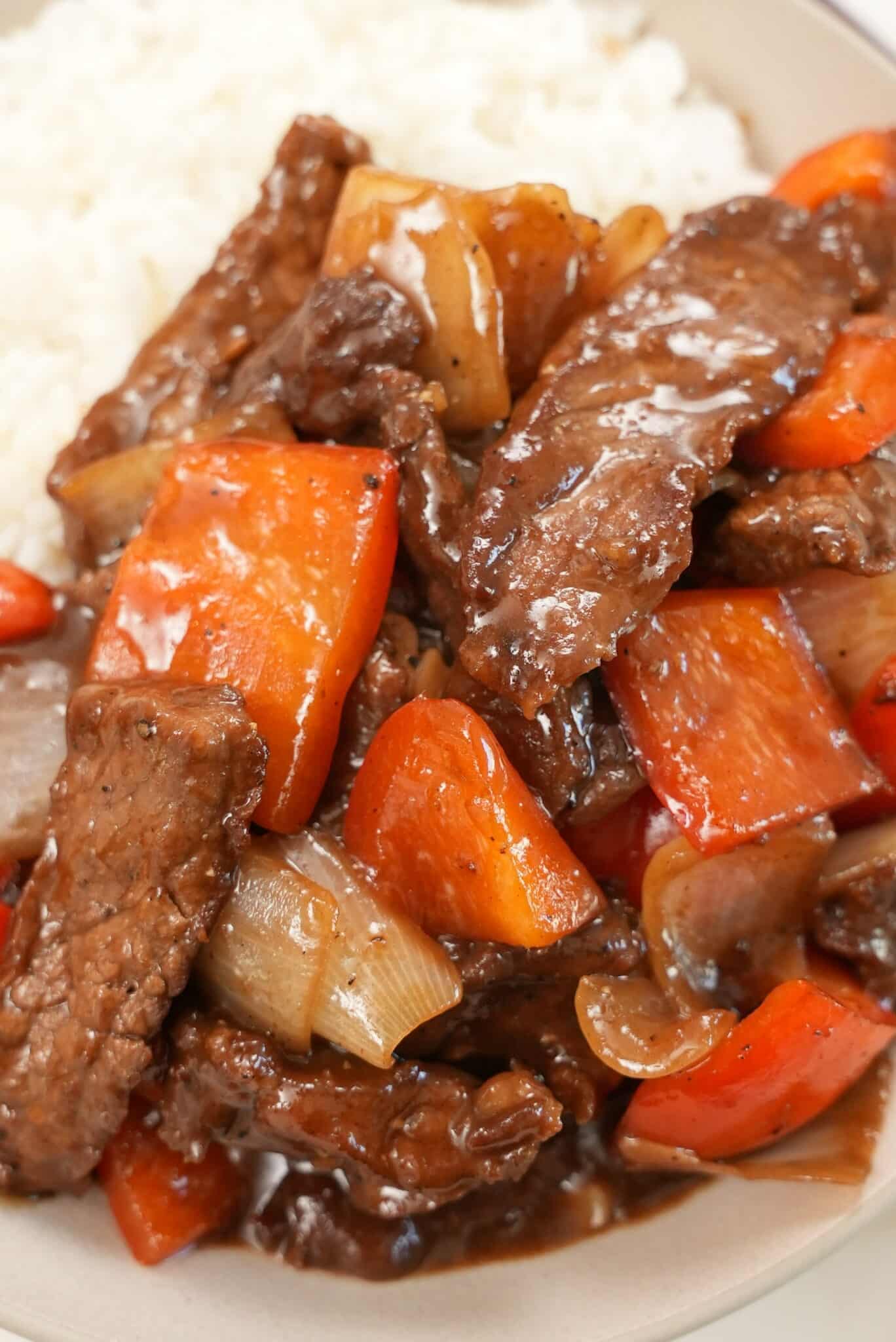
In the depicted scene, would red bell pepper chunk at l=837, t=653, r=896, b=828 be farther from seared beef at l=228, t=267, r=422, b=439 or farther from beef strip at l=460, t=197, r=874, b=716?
seared beef at l=228, t=267, r=422, b=439

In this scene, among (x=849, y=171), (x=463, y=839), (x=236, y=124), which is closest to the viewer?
(x=463, y=839)

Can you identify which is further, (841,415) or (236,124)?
(236,124)

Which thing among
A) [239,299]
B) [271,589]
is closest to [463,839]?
[271,589]

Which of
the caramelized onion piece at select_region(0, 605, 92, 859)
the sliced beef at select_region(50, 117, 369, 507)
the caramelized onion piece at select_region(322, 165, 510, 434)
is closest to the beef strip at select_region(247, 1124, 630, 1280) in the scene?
the caramelized onion piece at select_region(0, 605, 92, 859)

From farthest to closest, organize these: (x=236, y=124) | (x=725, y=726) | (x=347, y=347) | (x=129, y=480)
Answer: (x=236, y=124) → (x=129, y=480) → (x=347, y=347) → (x=725, y=726)

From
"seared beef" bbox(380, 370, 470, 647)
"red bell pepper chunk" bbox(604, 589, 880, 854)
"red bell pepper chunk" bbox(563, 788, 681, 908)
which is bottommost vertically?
"red bell pepper chunk" bbox(563, 788, 681, 908)

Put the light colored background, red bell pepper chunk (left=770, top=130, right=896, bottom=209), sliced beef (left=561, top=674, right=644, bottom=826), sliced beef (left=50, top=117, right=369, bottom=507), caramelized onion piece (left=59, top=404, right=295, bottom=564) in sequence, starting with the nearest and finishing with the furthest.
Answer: sliced beef (left=561, top=674, right=644, bottom=826) < the light colored background < caramelized onion piece (left=59, top=404, right=295, bottom=564) < sliced beef (left=50, top=117, right=369, bottom=507) < red bell pepper chunk (left=770, top=130, right=896, bottom=209)

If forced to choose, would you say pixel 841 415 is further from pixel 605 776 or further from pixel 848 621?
A: pixel 605 776
